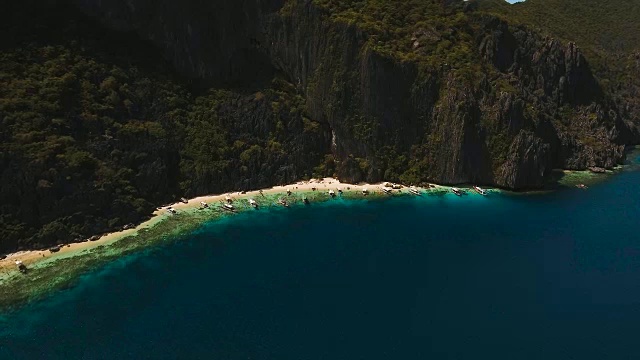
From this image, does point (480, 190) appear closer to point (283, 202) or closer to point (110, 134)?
point (283, 202)

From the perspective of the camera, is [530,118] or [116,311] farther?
[530,118]

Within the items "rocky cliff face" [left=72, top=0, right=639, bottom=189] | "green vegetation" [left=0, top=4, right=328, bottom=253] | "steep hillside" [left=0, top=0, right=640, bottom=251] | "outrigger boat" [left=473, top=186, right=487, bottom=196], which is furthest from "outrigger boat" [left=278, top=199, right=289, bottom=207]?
"outrigger boat" [left=473, top=186, right=487, bottom=196]

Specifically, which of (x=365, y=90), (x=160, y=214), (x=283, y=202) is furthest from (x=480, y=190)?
(x=160, y=214)

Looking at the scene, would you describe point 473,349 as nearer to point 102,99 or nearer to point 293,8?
point 102,99

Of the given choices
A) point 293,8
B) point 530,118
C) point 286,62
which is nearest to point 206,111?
point 286,62

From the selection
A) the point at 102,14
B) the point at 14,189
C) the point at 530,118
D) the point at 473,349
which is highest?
the point at 102,14

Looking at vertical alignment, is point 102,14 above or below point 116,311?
above

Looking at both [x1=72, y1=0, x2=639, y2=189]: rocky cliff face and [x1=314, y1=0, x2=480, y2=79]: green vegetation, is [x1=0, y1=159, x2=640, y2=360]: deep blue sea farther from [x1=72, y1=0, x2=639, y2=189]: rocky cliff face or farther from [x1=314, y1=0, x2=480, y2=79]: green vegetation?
[x1=314, y1=0, x2=480, y2=79]: green vegetation
